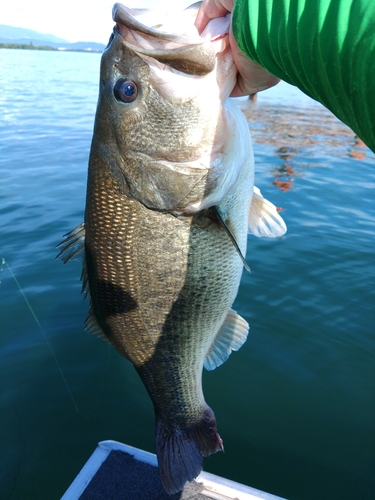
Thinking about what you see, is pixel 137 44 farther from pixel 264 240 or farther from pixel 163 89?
pixel 264 240

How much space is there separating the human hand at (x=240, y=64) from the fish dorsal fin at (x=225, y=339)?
1.23 metres

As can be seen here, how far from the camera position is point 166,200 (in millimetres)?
1845

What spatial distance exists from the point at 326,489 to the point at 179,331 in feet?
6.77

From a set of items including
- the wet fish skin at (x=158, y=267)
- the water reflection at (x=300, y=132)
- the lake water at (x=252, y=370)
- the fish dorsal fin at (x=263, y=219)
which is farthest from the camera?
the water reflection at (x=300, y=132)

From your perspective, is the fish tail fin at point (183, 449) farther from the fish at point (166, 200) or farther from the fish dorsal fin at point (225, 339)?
the fish dorsal fin at point (225, 339)

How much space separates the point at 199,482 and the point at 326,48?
8.31 ft

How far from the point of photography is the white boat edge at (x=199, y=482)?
248cm

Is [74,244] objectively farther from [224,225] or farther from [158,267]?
[224,225]

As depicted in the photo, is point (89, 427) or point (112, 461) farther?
point (89, 427)

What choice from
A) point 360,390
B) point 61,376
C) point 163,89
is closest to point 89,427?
point 61,376

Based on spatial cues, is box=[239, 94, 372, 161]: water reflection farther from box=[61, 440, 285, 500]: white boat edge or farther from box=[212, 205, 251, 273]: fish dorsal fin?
box=[212, 205, 251, 273]: fish dorsal fin

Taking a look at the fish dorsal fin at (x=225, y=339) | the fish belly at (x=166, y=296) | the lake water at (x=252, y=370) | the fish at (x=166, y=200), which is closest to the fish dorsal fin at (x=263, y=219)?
the fish at (x=166, y=200)

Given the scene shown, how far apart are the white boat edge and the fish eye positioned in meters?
2.26

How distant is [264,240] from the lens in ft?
22.5
